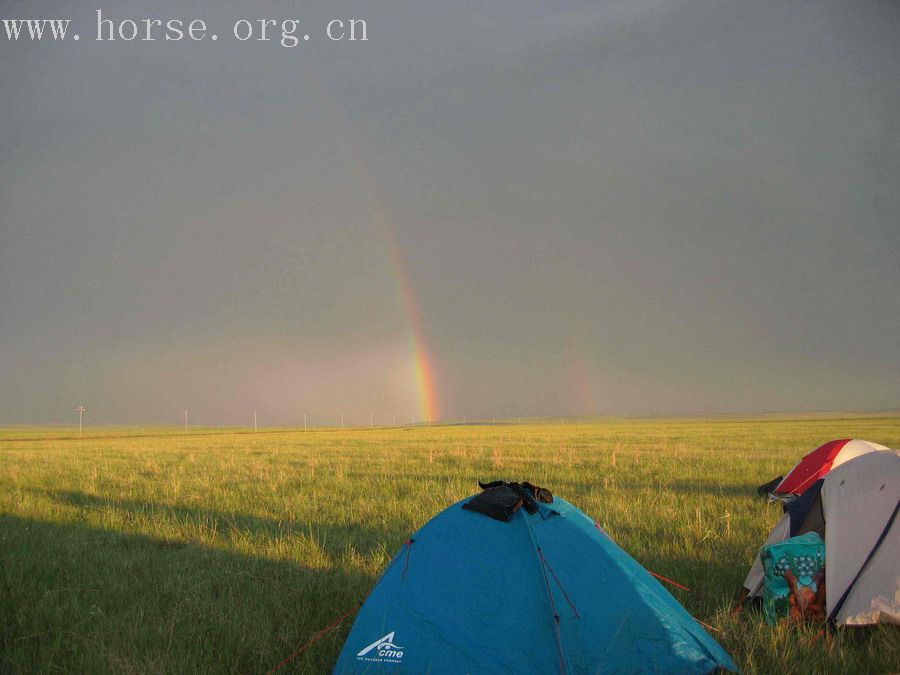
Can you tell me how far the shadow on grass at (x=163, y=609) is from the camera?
518cm

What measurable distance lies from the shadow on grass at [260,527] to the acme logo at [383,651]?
11.8ft

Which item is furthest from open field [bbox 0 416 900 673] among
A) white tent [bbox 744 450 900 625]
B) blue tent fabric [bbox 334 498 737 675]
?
blue tent fabric [bbox 334 498 737 675]

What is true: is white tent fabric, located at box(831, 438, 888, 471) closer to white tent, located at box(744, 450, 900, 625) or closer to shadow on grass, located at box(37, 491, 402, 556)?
white tent, located at box(744, 450, 900, 625)

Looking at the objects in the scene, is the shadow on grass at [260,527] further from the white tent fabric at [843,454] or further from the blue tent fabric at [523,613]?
the white tent fabric at [843,454]

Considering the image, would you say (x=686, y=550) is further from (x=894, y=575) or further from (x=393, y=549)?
(x=393, y=549)

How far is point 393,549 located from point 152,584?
291 cm

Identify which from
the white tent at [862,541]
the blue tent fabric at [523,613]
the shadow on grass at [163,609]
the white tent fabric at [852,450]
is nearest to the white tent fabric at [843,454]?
the white tent fabric at [852,450]

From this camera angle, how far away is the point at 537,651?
14.5ft

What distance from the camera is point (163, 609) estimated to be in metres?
6.36

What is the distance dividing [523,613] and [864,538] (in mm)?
3237

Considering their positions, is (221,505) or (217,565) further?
(221,505)

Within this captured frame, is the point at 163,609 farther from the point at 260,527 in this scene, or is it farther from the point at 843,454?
the point at 843,454

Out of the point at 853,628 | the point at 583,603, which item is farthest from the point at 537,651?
the point at 853,628

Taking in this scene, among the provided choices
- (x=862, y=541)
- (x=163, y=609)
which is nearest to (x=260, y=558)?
(x=163, y=609)
